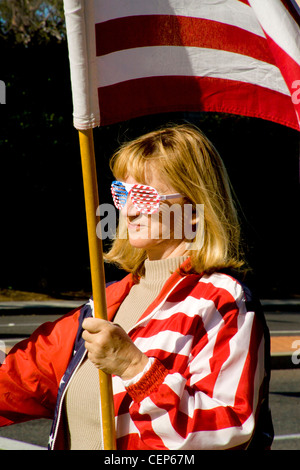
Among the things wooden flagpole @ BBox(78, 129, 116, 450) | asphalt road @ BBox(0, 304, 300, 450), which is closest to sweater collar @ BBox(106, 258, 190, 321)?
wooden flagpole @ BBox(78, 129, 116, 450)

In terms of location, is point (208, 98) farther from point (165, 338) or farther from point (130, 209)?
point (165, 338)

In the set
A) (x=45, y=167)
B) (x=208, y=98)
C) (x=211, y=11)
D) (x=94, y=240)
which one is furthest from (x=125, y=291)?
(x=45, y=167)

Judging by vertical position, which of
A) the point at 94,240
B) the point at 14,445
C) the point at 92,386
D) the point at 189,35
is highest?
the point at 189,35

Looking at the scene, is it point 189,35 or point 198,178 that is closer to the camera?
point 198,178

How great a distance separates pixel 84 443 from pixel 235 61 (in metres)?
1.36

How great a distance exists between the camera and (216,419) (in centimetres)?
169

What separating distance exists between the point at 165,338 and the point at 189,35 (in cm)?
107

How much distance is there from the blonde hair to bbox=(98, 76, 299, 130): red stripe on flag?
142 millimetres

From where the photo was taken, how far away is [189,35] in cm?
225

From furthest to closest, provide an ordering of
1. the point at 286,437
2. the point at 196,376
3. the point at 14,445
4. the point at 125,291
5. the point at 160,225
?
the point at 286,437 < the point at 14,445 < the point at 125,291 < the point at 160,225 < the point at 196,376

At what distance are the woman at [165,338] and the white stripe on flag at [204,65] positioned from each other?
0.23 metres

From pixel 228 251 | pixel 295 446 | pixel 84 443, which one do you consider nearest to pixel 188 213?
pixel 228 251

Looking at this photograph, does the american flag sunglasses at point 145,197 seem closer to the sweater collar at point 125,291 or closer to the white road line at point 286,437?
the sweater collar at point 125,291

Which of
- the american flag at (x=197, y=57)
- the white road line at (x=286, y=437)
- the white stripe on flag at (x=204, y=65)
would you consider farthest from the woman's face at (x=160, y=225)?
the white road line at (x=286, y=437)
